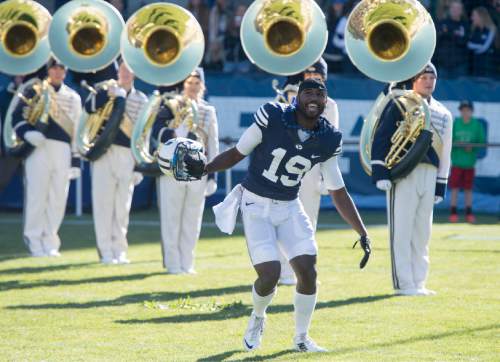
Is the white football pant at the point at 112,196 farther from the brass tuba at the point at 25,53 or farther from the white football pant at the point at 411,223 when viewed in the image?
the white football pant at the point at 411,223

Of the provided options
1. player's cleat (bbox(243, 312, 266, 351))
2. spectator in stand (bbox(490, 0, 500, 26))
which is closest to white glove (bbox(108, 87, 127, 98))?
player's cleat (bbox(243, 312, 266, 351))

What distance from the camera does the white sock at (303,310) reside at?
8026mm

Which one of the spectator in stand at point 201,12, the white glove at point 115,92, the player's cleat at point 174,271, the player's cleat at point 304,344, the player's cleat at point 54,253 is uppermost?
the spectator in stand at point 201,12

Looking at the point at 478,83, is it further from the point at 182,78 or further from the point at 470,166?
the point at 182,78

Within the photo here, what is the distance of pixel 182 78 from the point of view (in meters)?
12.2

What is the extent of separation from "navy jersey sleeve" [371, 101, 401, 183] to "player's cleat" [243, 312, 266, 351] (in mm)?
2904

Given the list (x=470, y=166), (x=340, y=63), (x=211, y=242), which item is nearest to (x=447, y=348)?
(x=211, y=242)

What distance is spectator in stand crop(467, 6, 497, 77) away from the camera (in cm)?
1934

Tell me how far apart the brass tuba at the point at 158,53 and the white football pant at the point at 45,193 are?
6.36 ft

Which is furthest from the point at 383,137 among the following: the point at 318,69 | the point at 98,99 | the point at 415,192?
→ the point at 98,99

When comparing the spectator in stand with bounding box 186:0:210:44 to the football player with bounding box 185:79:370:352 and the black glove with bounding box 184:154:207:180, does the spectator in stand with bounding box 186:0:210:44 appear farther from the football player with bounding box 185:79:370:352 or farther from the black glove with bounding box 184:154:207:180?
the black glove with bounding box 184:154:207:180

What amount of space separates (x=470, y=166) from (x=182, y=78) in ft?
23.5

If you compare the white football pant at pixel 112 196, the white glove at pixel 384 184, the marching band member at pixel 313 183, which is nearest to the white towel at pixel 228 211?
the white glove at pixel 384 184

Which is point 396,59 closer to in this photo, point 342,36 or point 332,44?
point 342,36
